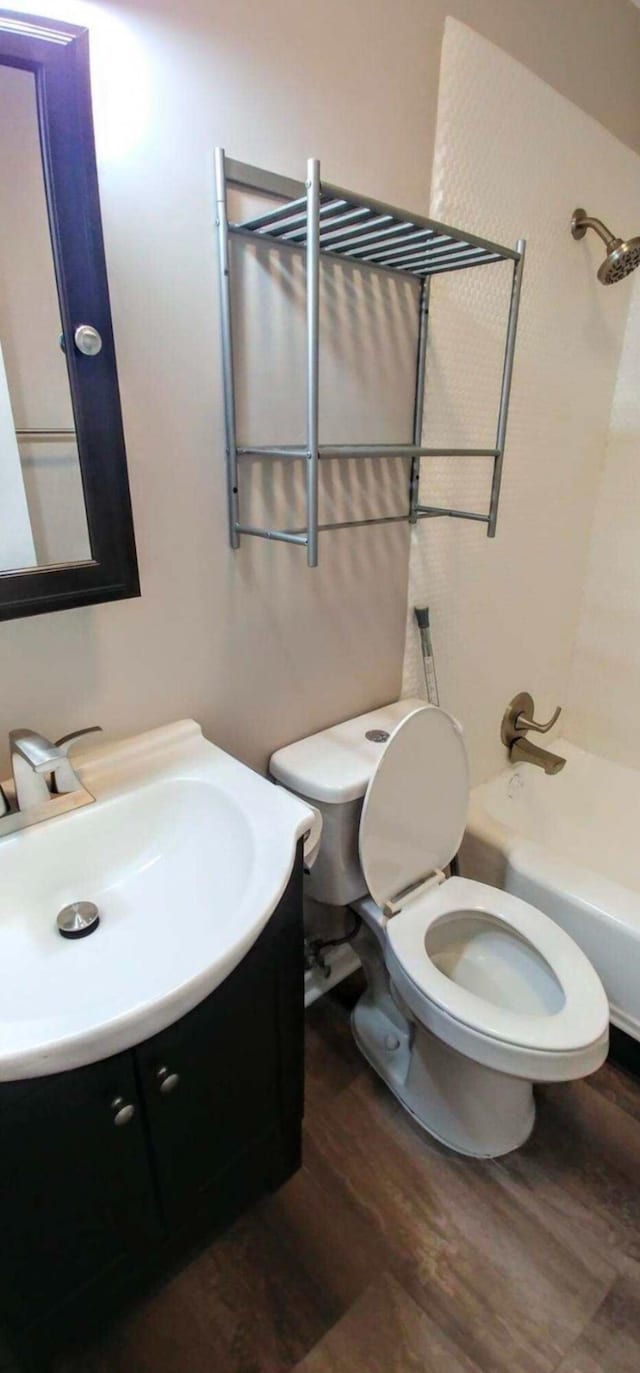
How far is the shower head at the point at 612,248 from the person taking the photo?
1.53m

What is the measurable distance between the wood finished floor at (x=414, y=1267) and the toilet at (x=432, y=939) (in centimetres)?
9

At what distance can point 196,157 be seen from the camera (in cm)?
96

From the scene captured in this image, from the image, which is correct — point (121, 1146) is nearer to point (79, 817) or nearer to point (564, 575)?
point (79, 817)

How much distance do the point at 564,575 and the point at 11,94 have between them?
185cm

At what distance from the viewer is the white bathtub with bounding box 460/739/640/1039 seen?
1505 millimetres

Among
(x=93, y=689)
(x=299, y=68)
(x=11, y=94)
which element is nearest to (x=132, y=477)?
(x=93, y=689)

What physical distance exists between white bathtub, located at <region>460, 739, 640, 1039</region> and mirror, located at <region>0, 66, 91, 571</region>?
133 cm

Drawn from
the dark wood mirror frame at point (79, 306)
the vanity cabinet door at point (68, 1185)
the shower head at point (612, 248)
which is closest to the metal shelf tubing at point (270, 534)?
the dark wood mirror frame at point (79, 306)

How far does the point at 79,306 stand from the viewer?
0.85 metres

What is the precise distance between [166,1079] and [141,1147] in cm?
13

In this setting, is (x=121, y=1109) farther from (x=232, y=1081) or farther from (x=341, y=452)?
(x=341, y=452)

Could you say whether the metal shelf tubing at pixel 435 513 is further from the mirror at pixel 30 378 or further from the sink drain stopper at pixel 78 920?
the sink drain stopper at pixel 78 920

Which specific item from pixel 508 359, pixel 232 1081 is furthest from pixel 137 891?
pixel 508 359

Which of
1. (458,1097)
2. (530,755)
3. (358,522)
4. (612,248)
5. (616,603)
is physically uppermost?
(612,248)
